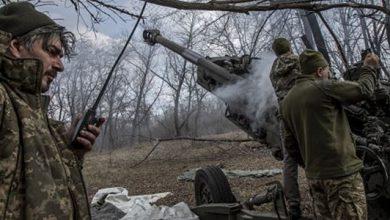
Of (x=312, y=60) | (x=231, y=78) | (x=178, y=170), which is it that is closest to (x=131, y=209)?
(x=231, y=78)

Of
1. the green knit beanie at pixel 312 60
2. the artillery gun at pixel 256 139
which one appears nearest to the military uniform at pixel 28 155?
the green knit beanie at pixel 312 60

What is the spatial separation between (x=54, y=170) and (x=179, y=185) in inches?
432

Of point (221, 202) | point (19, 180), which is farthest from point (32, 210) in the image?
point (221, 202)

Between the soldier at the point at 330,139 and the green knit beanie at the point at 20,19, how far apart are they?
250 centimetres

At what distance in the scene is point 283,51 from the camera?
540 cm

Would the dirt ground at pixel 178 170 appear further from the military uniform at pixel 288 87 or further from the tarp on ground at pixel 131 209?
the military uniform at pixel 288 87

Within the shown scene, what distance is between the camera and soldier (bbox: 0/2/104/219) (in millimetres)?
1621

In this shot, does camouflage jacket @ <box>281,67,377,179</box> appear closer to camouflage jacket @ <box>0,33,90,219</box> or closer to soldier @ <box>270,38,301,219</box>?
soldier @ <box>270,38,301,219</box>

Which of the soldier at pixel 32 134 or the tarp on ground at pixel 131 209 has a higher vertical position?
the soldier at pixel 32 134

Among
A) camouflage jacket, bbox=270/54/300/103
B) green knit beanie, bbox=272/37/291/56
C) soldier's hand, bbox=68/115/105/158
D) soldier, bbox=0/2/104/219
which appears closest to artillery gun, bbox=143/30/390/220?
camouflage jacket, bbox=270/54/300/103

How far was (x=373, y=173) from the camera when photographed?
175 inches

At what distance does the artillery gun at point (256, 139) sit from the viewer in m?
4.47

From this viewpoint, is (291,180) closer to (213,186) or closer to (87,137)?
(213,186)

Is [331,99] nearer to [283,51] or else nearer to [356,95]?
[356,95]
